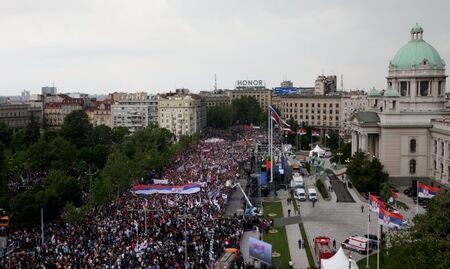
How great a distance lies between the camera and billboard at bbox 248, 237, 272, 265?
1356 inches

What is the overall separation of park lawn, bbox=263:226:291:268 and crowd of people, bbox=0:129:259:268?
7.84ft

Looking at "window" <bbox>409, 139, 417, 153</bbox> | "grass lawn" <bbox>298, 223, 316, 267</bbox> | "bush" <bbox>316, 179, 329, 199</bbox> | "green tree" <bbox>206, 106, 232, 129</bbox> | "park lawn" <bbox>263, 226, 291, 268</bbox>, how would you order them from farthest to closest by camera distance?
"green tree" <bbox>206, 106, 232, 129</bbox>, "window" <bbox>409, 139, 417, 153</bbox>, "bush" <bbox>316, 179, 329, 199</bbox>, "grass lawn" <bbox>298, 223, 316, 267</bbox>, "park lawn" <bbox>263, 226, 291, 268</bbox>

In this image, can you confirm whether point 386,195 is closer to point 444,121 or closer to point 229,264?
point 444,121

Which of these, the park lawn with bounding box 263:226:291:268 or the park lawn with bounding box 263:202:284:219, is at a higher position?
the park lawn with bounding box 263:202:284:219

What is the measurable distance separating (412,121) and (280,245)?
37376mm

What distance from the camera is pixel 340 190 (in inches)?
2643

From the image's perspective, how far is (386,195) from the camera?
53.2 m

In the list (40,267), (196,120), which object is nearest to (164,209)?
(40,267)

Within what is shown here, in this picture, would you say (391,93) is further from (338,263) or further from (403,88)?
(338,263)

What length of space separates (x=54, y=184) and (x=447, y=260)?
125 ft

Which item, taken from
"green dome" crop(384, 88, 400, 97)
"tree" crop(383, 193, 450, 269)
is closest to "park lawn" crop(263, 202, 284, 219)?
"tree" crop(383, 193, 450, 269)

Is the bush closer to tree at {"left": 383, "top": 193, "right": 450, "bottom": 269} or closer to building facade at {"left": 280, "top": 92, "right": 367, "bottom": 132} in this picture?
tree at {"left": 383, "top": 193, "right": 450, "bottom": 269}

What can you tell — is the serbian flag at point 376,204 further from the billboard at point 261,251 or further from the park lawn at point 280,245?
the billboard at point 261,251

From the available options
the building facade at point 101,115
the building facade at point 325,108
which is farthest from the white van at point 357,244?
the building facade at point 101,115
